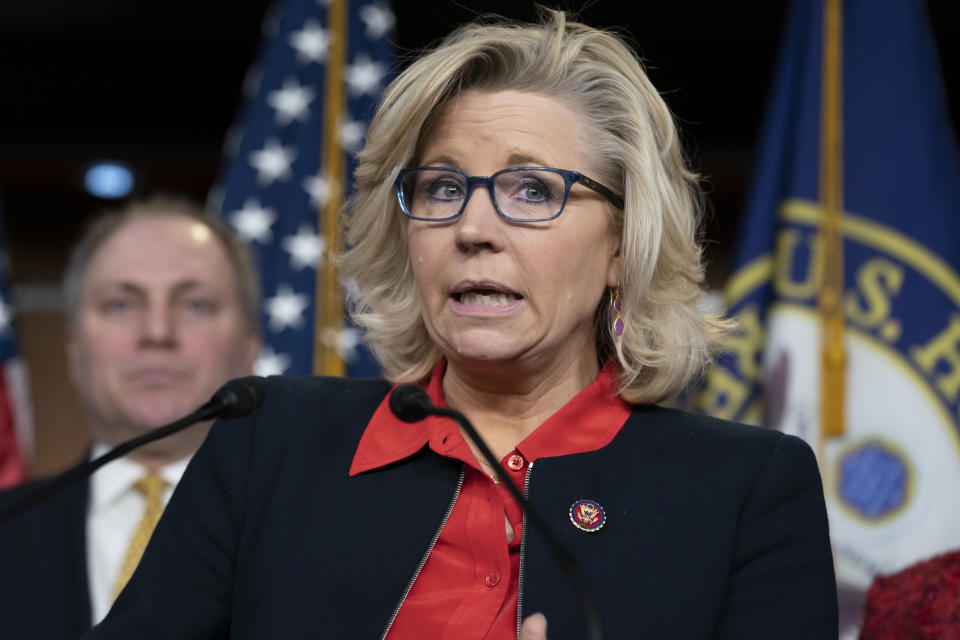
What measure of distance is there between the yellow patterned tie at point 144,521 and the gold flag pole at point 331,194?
765 millimetres

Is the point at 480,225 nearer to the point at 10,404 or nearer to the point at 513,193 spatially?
the point at 513,193

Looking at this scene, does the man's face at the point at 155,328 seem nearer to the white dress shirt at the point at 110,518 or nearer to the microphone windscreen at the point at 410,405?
the white dress shirt at the point at 110,518

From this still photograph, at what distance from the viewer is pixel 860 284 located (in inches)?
111

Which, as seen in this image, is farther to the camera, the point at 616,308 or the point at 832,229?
the point at 832,229

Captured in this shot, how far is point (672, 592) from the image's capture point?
1.46 meters

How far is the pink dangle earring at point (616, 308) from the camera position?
175cm

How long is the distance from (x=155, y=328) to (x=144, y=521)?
502 millimetres

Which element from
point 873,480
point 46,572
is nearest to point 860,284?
point 873,480

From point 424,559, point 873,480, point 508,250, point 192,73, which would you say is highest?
point 192,73

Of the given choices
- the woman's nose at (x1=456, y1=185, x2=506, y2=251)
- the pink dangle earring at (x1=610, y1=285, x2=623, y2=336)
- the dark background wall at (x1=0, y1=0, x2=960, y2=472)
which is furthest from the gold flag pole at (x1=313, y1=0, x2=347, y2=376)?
the woman's nose at (x1=456, y1=185, x2=506, y2=251)

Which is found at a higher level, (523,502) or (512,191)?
(512,191)

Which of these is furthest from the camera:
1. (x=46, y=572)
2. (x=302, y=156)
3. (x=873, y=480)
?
(x=302, y=156)

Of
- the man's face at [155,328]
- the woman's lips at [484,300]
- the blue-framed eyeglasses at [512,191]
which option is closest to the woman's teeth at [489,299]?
the woman's lips at [484,300]

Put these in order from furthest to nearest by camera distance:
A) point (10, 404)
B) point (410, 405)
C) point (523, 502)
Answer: point (10, 404) → point (410, 405) → point (523, 502)
